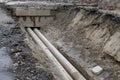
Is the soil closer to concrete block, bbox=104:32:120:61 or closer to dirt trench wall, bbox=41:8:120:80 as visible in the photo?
dirt trench wall, bbox=41:8:120:80

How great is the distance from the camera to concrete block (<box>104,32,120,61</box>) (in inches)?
442

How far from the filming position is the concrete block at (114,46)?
11219 mm

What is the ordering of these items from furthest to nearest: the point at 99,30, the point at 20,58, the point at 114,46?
1. the point at 99,30
2. the point at 114,46
3. the point at 20,58

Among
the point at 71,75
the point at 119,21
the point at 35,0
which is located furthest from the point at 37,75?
the point at 35,0

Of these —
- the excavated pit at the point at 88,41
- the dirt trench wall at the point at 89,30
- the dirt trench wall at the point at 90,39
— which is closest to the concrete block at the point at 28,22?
the dirt trench wall at the point at 89,30

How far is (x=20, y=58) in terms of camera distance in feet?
32.3

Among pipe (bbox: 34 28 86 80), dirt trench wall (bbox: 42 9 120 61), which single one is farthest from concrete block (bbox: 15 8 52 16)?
pipe (bbox: 34 28 86 80)

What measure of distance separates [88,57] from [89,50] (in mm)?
617

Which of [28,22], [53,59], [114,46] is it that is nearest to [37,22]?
[28,22]

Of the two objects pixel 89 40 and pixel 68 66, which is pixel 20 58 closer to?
pixel 68 66

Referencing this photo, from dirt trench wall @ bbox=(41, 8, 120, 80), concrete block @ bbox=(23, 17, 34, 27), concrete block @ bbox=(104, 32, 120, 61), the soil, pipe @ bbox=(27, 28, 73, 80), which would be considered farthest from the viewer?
concrete block @ bbox=(23, 17, 34, 27)

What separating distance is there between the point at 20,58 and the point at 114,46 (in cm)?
398

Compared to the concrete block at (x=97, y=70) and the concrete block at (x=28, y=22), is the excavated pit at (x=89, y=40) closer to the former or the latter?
the concrete block at (x=97, y=70)

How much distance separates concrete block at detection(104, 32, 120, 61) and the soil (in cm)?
310
